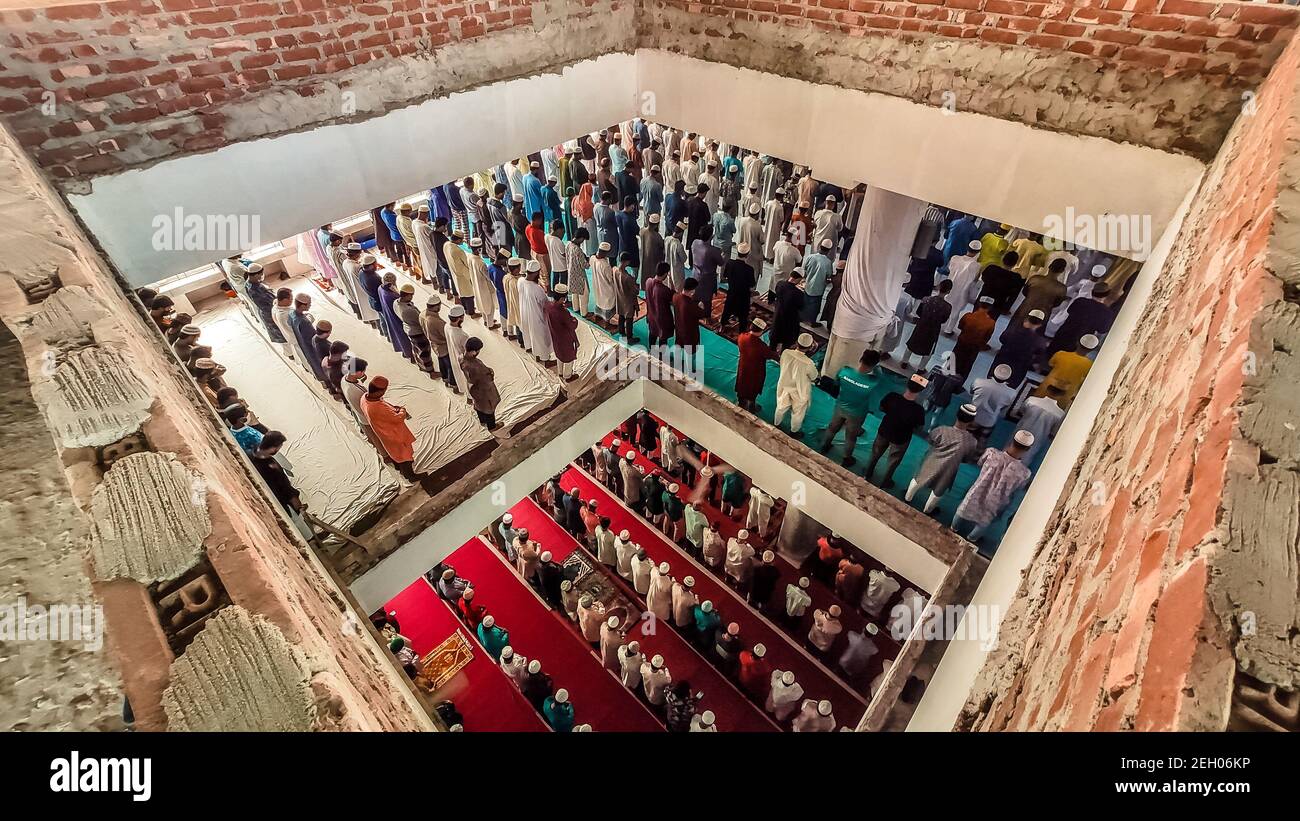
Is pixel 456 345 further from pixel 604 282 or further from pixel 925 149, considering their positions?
pixel 925 149

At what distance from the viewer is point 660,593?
671 cm

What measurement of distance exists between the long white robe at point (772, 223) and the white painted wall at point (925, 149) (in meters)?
2.77

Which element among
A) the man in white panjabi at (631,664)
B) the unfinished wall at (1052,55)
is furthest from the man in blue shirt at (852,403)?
the man in white panjabi at (631,664)

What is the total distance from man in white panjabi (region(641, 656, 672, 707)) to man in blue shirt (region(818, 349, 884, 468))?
2.89m

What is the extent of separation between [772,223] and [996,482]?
534cm

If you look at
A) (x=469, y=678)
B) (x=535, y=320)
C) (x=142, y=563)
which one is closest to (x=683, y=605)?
(x=469, y=678)

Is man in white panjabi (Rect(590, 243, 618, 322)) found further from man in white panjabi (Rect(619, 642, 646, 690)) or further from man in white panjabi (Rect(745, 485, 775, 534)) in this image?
man in white panjabi (Rect(619, 642, 646, 690))

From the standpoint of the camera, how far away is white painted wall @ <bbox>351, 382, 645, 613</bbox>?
Answer: 17.7ft

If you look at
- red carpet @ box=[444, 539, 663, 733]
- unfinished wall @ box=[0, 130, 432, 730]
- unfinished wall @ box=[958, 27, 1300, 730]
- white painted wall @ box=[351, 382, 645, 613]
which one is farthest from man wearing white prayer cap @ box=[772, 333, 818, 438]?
unfinished wall @ box=[0, 130, 432, 730]

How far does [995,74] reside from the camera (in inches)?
161

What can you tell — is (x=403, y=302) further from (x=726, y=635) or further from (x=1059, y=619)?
(x=1059, y=619)

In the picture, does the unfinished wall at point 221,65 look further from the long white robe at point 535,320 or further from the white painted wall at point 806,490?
the white painted wall at point 806,490

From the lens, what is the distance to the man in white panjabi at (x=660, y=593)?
659cm
